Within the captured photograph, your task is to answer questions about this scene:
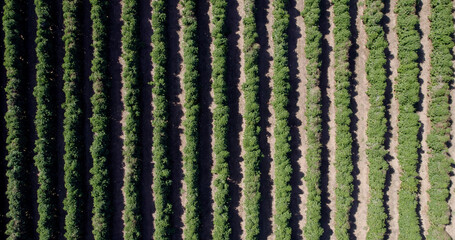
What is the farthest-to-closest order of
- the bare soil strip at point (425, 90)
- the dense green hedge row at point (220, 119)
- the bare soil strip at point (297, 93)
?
the bare soil strip at point (425, 90) → the bare soil strip at point (297, 93) → the dense green hedge row at point (220, 119)

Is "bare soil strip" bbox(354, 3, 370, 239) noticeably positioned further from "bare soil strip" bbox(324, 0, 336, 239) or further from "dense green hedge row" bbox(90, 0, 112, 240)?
"dense green hedge row" bbox(90, 0, 112, 240)

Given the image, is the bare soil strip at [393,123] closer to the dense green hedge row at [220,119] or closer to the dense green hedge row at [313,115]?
the dense green hedge row at [313,115]

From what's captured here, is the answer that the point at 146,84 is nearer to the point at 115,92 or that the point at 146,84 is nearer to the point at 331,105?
the point at 115,92

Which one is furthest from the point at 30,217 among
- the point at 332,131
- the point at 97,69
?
the point at 332,131

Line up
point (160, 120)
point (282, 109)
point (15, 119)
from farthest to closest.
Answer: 1. point (282, 109)
2. point (160, 120)
3. point (15, 119)

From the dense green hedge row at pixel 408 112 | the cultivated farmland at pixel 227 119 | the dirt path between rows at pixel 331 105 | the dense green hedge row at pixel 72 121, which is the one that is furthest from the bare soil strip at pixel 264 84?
the dense green hedge row at pixel 72 121

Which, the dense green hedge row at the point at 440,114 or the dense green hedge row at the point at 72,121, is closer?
the dense green hedge row at the point at 72,121

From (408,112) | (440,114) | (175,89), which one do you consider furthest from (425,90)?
(175,89)
